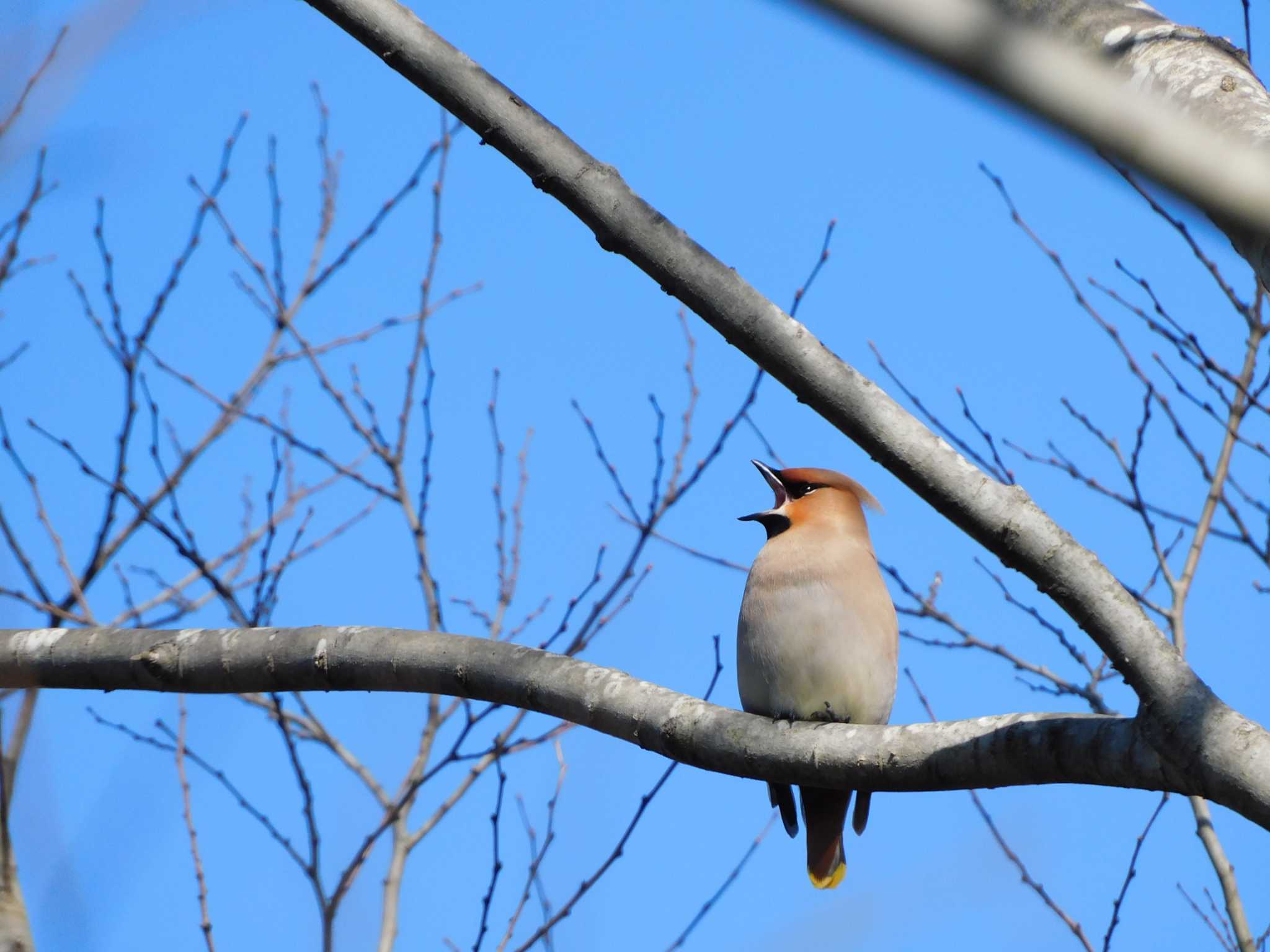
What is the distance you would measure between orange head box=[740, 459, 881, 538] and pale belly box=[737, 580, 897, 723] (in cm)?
41

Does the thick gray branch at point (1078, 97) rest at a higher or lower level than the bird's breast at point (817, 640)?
lower

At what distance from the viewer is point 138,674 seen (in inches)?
113

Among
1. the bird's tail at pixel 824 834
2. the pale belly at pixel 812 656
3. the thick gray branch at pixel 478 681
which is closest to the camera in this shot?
the thick gray branch at pixel 478 681

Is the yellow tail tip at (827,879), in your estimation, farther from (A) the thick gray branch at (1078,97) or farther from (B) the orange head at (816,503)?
(A) the thick gray branch at (1078,97)

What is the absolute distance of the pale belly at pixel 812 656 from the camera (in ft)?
13.0

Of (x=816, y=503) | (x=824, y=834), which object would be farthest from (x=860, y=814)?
(x=816, y=503)

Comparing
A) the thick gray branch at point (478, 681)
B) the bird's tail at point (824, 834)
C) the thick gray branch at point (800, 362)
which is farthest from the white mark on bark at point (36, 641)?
the bird's tail at point (824, 834)

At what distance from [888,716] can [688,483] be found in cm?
144

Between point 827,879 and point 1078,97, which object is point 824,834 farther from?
point 1078,97

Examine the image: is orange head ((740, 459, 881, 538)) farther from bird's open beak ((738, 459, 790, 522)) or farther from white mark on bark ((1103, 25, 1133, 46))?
white mark on bark ((1103, 25, 1133, 46))

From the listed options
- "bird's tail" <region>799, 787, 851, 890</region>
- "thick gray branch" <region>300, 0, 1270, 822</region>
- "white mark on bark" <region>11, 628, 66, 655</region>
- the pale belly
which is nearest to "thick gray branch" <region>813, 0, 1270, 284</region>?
"thick gray branch" <region>300, 0, 1270, 822</region>

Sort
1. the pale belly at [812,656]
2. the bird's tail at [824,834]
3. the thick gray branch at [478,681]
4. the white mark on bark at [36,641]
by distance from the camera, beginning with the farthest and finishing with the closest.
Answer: the bird's tail at [824,834] → the pale belly at [812,656] → the white mark on bark at [36,641] → the thick gray branch at [478,681]

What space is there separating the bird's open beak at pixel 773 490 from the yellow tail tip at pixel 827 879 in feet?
3.92

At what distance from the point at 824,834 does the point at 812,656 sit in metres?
0.61
